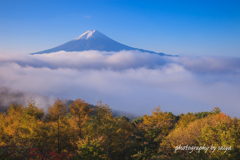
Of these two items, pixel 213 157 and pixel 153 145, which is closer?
pixel 213 157

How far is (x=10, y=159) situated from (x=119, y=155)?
78.4 ft

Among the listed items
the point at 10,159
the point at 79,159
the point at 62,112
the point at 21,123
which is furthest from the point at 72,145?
the point at 10,159

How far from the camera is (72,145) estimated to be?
22422 mm

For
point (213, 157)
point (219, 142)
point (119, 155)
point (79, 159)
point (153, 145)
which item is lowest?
point (119, 155)

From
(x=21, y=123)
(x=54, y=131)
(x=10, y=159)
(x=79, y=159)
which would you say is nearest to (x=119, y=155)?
(x=54, y=131)

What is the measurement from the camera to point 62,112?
22.2 meters

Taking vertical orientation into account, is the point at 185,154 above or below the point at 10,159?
below

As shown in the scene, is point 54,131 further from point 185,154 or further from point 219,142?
point 219,142

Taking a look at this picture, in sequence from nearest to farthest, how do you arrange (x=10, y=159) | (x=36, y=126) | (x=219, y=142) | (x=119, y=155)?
(x=10, y=159)
(x=219, y=142)
(x=36, y=126)
(x=119, y=155)

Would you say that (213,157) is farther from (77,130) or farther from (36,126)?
(36,126)

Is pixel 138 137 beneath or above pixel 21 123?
beneath

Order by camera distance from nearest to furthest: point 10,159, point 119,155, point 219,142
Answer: point 10,159
point 219,142
point 119,155

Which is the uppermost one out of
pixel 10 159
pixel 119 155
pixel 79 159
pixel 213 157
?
pixel 10 159

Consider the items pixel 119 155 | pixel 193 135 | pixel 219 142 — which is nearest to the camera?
pixel 219 142
